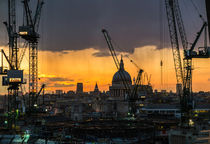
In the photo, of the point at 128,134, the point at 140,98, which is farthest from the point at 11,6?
the point at 140,98

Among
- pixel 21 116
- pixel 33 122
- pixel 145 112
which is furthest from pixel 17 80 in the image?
pixel 145 112

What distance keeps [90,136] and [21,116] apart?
22190 mm

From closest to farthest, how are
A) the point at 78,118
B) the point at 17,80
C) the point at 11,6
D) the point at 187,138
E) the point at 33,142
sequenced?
the point at 187,138
the point at 33,142
the point at 17,80
the point at 11,6
the point at 78,118

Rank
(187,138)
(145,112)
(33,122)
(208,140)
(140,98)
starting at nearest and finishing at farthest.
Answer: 1. (208,140)
2. (187,138)
3. (33,122)
4. (140,98)
5. (145,112)

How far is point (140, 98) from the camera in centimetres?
14450

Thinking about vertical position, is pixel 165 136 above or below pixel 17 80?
below

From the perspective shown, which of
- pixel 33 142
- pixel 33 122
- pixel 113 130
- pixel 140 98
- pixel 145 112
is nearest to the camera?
pixel 33 142

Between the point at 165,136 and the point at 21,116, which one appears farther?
the point at 21,116

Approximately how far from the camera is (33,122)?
87.8 m

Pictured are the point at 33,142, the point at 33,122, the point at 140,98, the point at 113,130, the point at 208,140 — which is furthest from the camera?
the point at 140,98

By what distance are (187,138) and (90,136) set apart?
40220mm

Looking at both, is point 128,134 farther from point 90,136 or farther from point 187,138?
point 187,138

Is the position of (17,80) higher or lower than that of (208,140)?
higher

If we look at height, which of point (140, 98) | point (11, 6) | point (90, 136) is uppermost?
point (11, 6)
